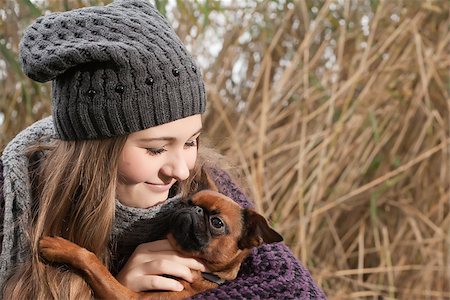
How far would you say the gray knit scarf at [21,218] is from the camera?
215 cm

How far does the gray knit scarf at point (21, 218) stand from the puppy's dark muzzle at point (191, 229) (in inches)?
4.6

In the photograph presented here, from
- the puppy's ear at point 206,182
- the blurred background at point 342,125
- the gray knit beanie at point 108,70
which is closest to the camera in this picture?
the gray knit beanie at point 108,70

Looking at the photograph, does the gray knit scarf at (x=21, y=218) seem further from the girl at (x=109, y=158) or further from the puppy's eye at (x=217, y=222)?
the puppy's eye at (x=217, y=222)

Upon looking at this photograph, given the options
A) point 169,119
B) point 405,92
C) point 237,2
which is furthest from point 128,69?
point 405,92

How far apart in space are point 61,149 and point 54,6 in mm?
1143

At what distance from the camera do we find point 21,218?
2158 mm

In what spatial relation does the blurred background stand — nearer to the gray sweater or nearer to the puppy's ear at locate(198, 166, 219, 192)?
the puppy's ear at locate(198, 166, 219, 192)

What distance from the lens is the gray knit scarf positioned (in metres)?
2.15

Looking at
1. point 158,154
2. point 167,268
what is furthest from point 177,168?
point 167,268

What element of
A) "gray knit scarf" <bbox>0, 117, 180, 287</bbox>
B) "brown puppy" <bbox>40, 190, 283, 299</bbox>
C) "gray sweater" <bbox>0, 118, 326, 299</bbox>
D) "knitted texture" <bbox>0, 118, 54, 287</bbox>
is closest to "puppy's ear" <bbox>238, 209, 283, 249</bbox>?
"brown puppy" <bbox>40, 190, 283, 299</bbox>

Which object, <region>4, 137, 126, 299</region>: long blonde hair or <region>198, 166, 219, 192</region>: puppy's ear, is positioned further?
<region>198, 166, 219, 192</region>: puppy's ear

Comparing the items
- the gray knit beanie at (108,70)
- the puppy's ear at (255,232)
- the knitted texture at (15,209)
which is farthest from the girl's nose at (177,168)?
the knitted texture at (15,209)

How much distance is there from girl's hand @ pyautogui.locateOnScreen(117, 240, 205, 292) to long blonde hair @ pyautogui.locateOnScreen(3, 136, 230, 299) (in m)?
0.09

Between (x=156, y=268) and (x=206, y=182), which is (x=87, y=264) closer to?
(x=156, y=268)
